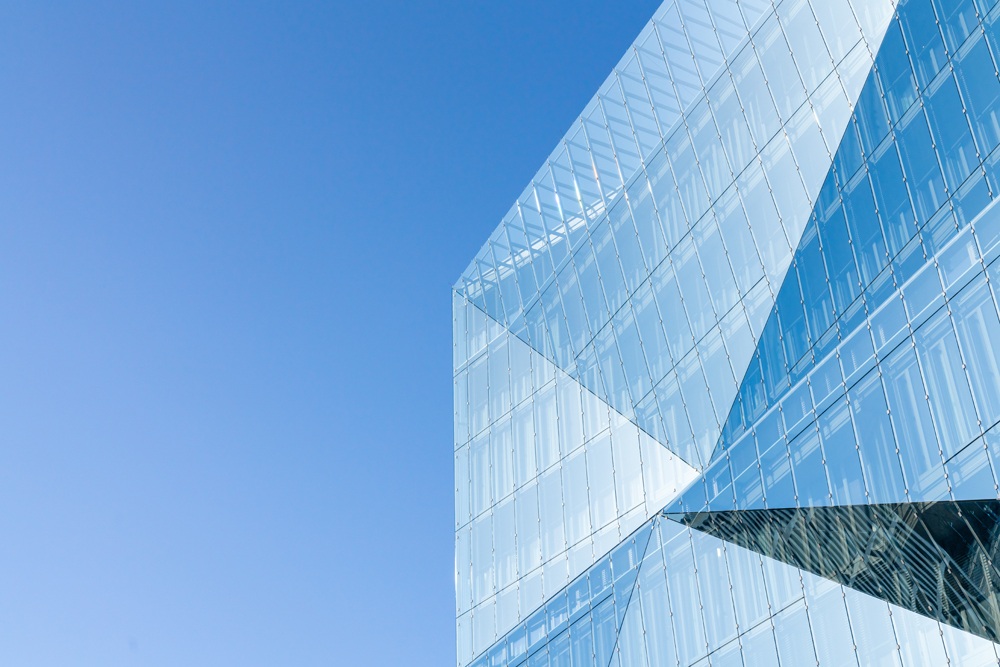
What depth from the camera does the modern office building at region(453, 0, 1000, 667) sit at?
65.9 ft

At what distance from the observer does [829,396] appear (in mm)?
23203

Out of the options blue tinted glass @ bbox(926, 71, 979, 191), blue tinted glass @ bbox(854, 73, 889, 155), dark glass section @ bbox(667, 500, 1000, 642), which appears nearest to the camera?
dark glass section @ bbox(667, 500, 1000, 642)

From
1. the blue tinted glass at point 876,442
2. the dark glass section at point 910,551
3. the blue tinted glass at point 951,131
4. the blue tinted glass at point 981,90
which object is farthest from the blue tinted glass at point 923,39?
the dark glass section at point 910,551

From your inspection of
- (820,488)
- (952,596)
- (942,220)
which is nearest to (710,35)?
(942,220)

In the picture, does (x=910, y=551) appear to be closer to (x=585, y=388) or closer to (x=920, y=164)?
(x=920, y=164)

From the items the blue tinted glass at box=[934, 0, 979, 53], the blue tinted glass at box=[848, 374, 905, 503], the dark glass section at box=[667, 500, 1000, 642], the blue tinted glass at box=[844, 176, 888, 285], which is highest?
the blue tinted glass at box=[934, 0, 979, 53]

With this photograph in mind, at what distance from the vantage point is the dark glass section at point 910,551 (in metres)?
18.3

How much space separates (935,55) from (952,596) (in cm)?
1130

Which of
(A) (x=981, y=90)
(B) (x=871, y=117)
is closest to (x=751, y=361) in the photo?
(B) (x=871, y=117)

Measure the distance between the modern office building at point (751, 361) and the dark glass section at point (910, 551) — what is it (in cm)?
5

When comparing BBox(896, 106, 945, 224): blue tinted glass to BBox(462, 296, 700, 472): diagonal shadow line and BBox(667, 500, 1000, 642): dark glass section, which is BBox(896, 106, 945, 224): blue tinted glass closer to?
BBox(667, 500, 1000, 642): dark glass section

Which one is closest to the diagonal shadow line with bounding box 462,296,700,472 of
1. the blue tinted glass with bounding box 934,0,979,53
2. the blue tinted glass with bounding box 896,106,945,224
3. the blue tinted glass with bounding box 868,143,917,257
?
the blue tinted glass with bounding box 868,143,917,257

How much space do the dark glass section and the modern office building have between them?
0.05m

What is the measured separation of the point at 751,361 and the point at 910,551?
8.39 metres
